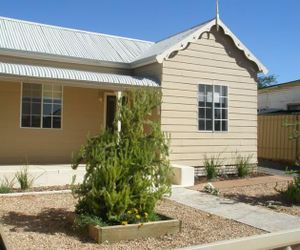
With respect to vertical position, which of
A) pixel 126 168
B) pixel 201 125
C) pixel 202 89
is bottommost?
pixel 126 168

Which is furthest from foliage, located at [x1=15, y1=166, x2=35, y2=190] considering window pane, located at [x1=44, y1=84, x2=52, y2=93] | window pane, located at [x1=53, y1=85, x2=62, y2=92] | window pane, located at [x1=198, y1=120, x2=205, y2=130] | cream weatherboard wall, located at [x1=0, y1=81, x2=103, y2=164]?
window pane, located at [x1=198, y1=120, x2=205, y2=130]

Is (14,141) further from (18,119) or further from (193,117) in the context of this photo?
(193,117)

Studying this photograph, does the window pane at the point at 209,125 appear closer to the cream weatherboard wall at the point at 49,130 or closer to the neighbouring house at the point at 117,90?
the neighbouring house at the point at 117,90

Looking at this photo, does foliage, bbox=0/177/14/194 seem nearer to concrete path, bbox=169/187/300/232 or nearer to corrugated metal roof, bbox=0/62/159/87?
corrugated metal roof, bbox=0/62/159/87

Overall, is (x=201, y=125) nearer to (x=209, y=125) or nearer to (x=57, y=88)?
(x=209, y=125)

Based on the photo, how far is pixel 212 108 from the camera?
14219 mm

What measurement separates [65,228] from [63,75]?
5.99 m

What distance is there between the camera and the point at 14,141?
1303 centimetres

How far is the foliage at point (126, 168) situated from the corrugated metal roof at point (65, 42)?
7.12 meters

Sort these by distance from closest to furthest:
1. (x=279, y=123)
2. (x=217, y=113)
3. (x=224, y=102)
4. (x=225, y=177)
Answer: (x=225, y=177) < (x=217, y=113) < (x=224, y=102) < (x=279, y=123)

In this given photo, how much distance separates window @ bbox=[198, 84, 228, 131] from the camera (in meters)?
14.0

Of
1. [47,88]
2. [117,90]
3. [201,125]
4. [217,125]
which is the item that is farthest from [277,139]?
[47,88]

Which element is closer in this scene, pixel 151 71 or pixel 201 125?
pixel 151 71

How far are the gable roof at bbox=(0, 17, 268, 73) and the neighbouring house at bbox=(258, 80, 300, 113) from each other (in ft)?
22.4
